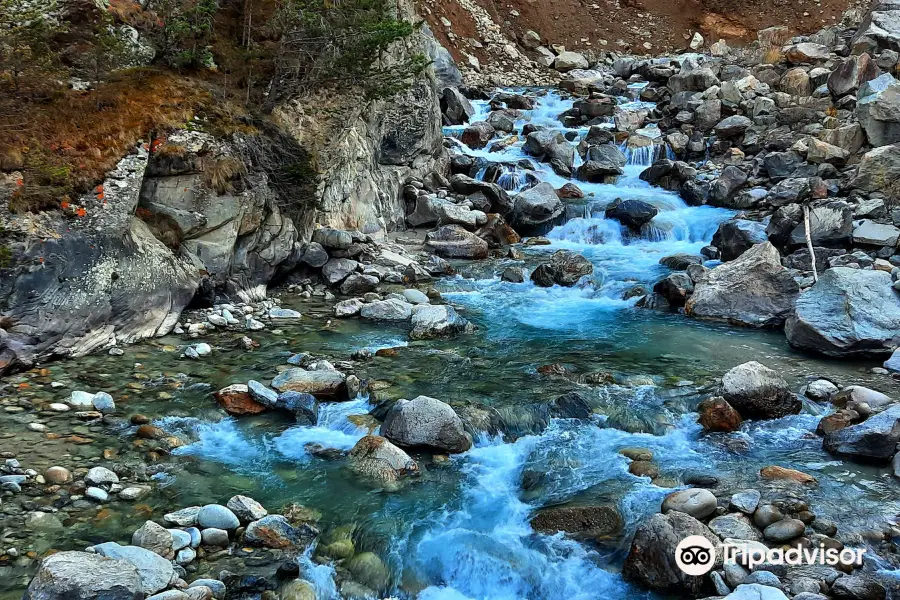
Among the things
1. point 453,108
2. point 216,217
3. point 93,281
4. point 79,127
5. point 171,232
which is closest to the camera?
point 93,281

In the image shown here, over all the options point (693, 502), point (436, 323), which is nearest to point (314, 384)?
point (436, 323)

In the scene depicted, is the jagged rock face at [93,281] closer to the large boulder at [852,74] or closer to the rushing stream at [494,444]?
the rushing stream at [494,444]

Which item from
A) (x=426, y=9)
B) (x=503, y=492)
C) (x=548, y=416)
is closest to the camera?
(x=503, y=492)

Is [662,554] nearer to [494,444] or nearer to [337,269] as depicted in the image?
[494,444]

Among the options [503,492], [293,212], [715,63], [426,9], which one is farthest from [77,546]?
[426,9]

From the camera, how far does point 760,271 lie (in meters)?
12.1

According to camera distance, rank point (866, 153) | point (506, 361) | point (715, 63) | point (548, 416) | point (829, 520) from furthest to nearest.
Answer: point (715, 63) → point (866, 153) → point (506, 361) → point (548, 416) → point (829, 520)

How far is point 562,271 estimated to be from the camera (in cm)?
1448

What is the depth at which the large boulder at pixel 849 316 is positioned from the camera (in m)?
10.3

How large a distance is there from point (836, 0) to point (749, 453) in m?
40.8

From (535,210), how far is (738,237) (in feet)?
16.8

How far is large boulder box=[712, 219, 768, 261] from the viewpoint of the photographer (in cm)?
1466

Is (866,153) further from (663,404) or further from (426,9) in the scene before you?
(426,9)

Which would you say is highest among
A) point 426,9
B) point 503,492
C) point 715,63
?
point 426,9
